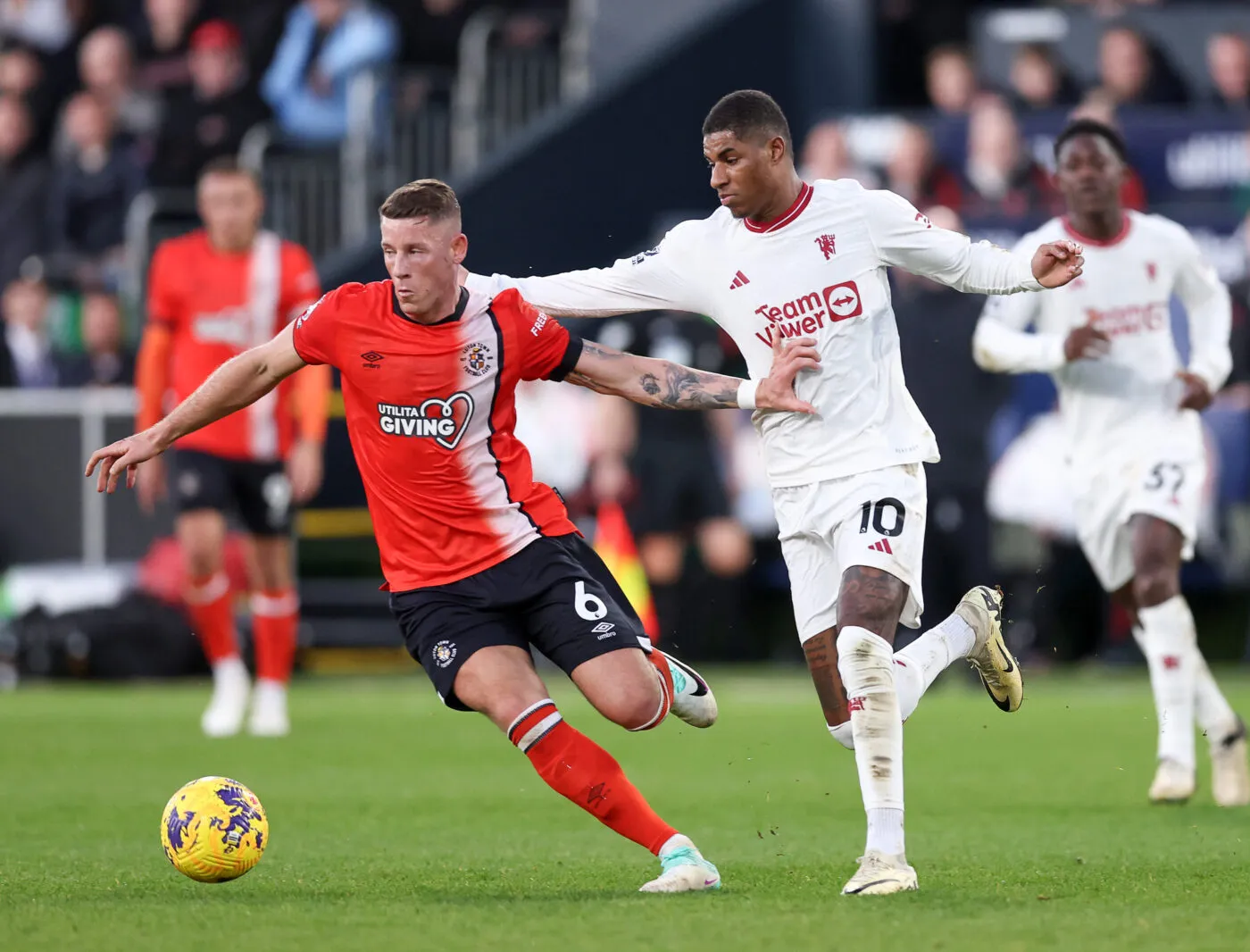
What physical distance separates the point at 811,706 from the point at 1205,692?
14.6 feet

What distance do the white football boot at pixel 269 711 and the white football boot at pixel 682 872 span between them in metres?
5.86

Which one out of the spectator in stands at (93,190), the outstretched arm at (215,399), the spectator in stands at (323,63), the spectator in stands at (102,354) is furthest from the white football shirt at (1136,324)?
the spectator in stands at (93,190)

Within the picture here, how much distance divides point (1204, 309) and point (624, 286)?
3.39 meters

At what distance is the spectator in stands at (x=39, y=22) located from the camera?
2089 centimetres

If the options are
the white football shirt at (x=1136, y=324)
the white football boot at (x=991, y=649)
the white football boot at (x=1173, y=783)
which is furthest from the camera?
the white football shirt at (x=1136, y=324)

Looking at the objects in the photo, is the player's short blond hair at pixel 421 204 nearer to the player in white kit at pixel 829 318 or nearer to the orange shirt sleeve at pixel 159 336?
the player in white kit at pixel 829 318

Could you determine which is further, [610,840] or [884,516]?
[610,840]

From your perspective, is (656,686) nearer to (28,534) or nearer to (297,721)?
(297,721)

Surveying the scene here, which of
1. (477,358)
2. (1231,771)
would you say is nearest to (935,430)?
(1231,771)

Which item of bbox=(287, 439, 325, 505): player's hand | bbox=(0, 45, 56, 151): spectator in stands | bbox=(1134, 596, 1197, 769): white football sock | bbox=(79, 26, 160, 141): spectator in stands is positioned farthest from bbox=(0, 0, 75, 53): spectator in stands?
bbox=(1134, 596, 1197, 769): white football sock

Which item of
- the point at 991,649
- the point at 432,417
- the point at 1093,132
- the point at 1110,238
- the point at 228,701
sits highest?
the point at 1093,132

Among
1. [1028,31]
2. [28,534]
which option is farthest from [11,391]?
[1028,31]

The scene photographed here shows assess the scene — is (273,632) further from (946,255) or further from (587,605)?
(946,255)

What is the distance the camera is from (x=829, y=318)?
6.69 m
